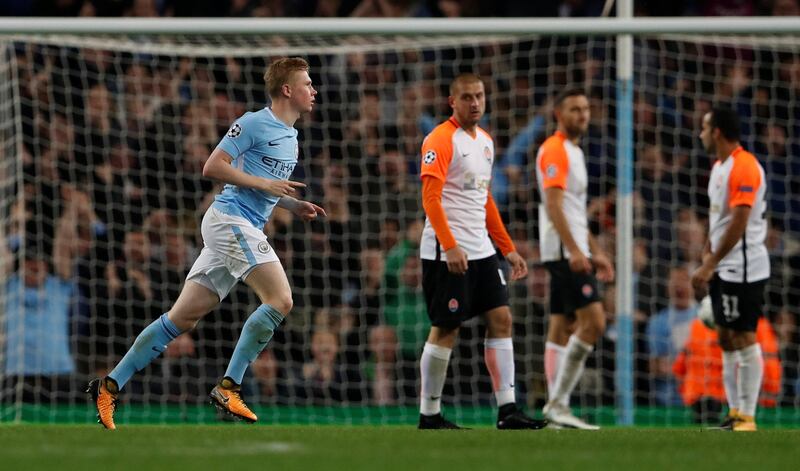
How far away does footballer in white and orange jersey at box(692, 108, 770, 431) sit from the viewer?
8695 mm

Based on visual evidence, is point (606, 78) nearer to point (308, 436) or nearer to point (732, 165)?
point (732, 165)

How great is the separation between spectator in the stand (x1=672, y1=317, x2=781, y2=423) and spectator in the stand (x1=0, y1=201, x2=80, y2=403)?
183 inches

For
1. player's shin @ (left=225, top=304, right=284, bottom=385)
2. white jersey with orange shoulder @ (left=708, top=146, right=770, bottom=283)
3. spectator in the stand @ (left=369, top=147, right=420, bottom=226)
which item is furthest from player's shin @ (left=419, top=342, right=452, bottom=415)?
spectator in the stand @ (left=369, top=147, right=420, bottom=226)

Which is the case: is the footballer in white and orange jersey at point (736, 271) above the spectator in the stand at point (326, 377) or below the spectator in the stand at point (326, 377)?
above

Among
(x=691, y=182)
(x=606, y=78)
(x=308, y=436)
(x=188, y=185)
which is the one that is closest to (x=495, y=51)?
(x=606, y=78)

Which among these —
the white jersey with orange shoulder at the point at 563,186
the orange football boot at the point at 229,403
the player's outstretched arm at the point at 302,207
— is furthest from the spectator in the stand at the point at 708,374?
the orange football boot at the point at 229,403

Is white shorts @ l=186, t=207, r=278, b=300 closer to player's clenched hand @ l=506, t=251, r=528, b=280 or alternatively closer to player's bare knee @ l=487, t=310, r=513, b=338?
player's bare knee @ l=487, t=310, r=513, b=338

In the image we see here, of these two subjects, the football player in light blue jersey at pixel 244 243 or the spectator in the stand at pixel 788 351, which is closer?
the football player in light blue jersey at pixel 244 243

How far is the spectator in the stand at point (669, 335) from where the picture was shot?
11008 mm

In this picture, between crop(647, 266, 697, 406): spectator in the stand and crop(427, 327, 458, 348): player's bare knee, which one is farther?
crop(647, 266, 697, 406): spectator in the stand

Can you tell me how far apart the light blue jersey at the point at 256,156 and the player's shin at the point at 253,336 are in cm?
49

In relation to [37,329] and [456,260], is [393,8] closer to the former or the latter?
[37,329]

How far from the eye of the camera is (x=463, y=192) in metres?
7.90

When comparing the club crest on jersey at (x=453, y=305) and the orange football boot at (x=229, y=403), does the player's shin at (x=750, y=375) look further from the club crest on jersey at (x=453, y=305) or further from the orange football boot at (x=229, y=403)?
the orange football boot at (x=229, y=403)
